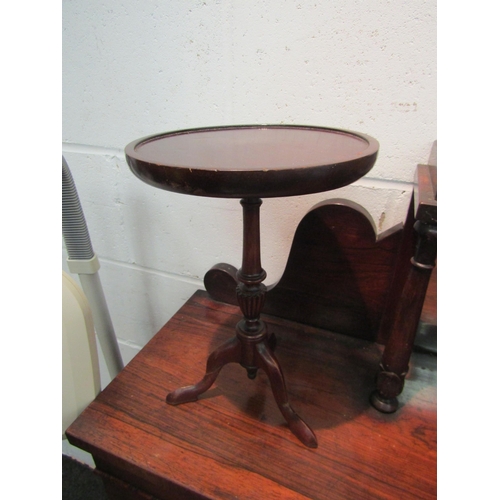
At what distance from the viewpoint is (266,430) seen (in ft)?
1.93

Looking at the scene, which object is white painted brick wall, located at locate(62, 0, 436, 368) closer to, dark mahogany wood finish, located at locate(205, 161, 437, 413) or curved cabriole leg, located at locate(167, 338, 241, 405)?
dark mahogany wood finish, located at locate(205, 161, 437, 413)

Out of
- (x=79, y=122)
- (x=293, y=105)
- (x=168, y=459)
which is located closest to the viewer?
(x=168, y=459)

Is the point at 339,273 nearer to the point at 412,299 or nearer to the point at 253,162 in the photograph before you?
the point at 412,299

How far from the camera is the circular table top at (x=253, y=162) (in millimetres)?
381

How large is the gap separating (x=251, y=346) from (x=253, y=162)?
320mm

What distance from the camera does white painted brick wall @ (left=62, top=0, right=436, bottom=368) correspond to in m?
0.63

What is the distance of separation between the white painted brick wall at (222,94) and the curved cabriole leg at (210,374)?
292mm

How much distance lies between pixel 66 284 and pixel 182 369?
0.99 feet

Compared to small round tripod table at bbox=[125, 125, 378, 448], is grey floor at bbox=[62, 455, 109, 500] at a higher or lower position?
lower

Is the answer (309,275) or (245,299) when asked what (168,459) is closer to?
(245,299)

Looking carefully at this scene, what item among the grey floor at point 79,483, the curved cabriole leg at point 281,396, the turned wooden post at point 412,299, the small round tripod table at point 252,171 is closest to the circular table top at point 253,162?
the small round tripod table at point 252,171

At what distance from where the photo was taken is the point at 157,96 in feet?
2.66

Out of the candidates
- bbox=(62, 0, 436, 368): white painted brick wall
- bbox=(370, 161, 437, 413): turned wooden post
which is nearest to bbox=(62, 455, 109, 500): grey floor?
bbox=(62, 0, 436, 368): white painted brick wall

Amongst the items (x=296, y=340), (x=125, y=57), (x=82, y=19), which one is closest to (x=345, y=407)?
(x=296, y=340)
